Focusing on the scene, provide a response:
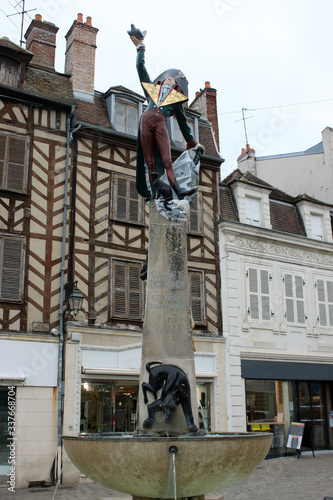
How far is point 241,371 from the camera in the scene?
15539 millimetres

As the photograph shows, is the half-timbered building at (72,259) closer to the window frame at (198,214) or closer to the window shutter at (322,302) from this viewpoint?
the window frame at (198,214)

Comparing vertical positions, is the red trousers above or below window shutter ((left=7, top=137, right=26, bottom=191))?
below

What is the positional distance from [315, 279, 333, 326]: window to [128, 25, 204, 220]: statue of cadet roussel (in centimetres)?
1205

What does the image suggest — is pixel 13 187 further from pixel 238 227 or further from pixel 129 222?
pixel 238 227

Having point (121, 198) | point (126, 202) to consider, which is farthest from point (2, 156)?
point (126, 202)

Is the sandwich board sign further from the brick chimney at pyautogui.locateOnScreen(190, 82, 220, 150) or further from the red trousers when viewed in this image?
the red trousers

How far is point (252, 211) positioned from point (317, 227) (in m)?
3.04

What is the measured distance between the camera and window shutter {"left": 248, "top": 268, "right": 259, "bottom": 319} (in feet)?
53.6

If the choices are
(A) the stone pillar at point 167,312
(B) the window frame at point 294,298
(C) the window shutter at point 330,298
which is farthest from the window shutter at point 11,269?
(C) the window shutter at point 330,298

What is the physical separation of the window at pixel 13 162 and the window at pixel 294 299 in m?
8.98

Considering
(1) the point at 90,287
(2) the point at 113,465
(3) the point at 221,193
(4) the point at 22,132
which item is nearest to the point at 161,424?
(2) the point at 113,465

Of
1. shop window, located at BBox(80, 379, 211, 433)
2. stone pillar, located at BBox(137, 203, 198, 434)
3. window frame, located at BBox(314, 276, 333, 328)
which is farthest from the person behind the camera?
window frame, located at BBox(314, 276, 333, 328)

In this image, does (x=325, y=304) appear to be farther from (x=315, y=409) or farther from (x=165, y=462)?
(x=165, y=462)

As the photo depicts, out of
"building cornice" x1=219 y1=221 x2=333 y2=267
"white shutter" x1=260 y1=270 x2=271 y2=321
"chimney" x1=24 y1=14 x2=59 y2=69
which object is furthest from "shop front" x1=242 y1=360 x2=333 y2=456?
"chimney" x1=24 y1=14 x2=59 y2=69
